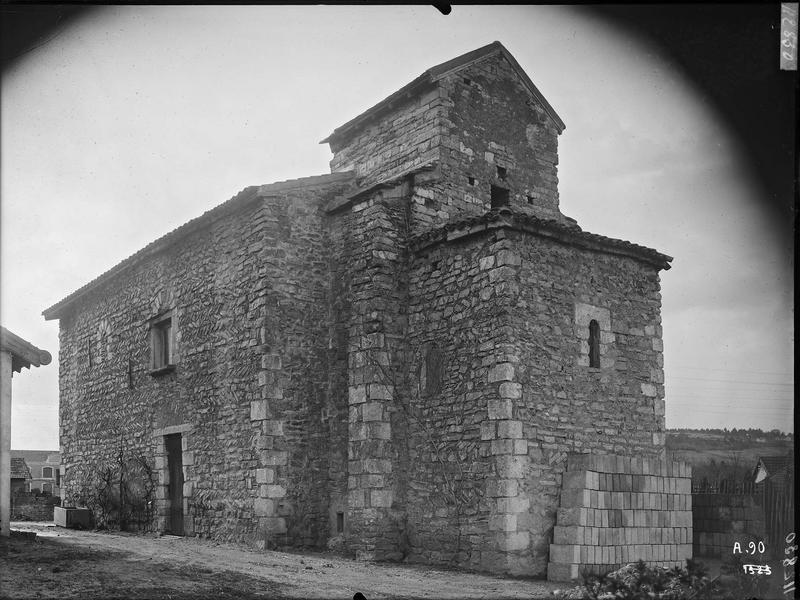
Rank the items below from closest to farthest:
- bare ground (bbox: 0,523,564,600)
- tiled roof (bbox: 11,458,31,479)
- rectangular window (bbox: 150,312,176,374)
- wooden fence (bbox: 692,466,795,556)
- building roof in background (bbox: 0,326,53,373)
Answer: bare ground (bbox: 0,523,564,600)
wooden fence (bbox: 692,466,795,556)
building roof in background (bbox: 0,326,53,373)
rectangular window (bbox: 150,312,176,374)
tiled roof (bbox: 11,458,31,479)

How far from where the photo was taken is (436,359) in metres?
11.7

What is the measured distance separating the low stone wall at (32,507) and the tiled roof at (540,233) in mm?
12766

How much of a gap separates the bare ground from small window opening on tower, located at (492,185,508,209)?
243 inches

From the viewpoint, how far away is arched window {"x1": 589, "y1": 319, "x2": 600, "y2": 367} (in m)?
11.7

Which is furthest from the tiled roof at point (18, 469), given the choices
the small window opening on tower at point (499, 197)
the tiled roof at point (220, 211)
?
the small window opening on tower at point (499, 197)

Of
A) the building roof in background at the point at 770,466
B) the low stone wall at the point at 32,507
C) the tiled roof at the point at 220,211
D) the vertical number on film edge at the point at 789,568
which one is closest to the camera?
the vertical number on film edge at the point at 789,568

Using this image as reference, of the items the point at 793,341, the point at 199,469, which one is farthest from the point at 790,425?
the point at 199,469

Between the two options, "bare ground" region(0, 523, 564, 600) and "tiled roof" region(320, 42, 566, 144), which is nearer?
"bare ground" region(0, 523, 564, 600)

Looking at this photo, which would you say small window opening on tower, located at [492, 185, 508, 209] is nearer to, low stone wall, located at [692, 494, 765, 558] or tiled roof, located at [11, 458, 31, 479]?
low stone wall, located at [692, 494, 765, 558]

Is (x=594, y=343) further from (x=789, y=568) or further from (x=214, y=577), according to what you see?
(x=214, y=577)

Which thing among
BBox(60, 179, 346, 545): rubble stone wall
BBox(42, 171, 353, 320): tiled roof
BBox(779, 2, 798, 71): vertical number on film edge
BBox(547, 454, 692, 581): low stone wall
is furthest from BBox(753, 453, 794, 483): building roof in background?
BBox(42, 171, 353, 320): tiled roof

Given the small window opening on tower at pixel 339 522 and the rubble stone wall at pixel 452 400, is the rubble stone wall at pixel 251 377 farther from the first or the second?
the rubble stone wall at pixel 452 400

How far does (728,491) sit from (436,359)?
4.17m

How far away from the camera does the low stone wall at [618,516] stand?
33.5ft
